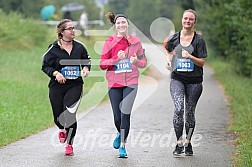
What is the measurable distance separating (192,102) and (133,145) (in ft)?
4.98

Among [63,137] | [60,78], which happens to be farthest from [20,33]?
[60,78]

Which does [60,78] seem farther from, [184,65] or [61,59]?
[184,65]

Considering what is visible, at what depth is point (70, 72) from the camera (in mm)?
9883

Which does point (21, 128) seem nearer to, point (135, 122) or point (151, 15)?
point (135, 122)

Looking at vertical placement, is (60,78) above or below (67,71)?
below

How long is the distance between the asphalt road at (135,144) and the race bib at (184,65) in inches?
50.2

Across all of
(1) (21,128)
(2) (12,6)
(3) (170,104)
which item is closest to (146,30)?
(2) (12,6)

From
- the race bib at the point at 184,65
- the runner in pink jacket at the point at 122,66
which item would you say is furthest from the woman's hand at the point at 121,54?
the race bib at the point at 184,65

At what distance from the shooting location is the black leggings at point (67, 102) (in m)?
9.98

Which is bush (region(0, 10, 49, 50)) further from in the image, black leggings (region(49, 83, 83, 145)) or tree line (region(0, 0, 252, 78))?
black leggings (region(49, 83, 83, 145))

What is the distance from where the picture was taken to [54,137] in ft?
38.9

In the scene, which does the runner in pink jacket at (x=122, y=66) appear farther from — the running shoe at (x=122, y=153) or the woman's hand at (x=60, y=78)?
the woman's hand at (x=60, y=78)

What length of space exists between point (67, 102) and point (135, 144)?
5.46 ft

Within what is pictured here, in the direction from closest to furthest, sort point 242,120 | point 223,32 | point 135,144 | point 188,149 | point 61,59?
1. point 61,59
2. point 188,149
3. point 135,144
4. point 242,120
5. point 223,32
